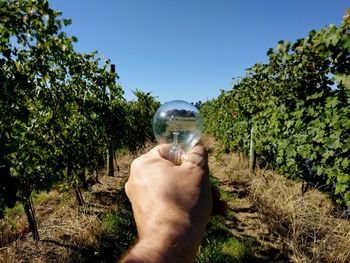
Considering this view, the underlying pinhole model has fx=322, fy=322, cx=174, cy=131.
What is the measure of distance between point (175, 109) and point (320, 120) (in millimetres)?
4107

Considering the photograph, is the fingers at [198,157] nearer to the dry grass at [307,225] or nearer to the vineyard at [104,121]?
the vineyard at [104,121]

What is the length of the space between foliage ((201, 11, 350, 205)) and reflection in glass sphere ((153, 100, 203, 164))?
6.47 feet

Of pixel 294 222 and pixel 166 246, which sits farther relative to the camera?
pixel 294 222

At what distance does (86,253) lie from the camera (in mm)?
4691

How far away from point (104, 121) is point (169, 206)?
25.3 ft

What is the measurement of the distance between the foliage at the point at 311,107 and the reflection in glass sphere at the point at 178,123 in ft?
6.47

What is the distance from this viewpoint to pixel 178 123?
148cm

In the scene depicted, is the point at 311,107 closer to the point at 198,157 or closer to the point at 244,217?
the point at 244,217

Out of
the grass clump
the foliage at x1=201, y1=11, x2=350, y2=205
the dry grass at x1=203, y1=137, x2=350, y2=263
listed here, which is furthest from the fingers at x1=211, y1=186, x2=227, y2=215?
the dry grass at x1=203, y1=137, x2=350, y2=263

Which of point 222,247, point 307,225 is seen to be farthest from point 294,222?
point 222,247

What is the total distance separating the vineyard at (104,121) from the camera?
327 centimetres

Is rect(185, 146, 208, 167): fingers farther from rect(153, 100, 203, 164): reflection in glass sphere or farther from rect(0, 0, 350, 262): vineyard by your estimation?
rect(0, 0, 350, 262): vineyard

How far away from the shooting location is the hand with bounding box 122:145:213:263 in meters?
0.84

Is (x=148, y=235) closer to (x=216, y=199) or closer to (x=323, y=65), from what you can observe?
(x=216, y=199)
